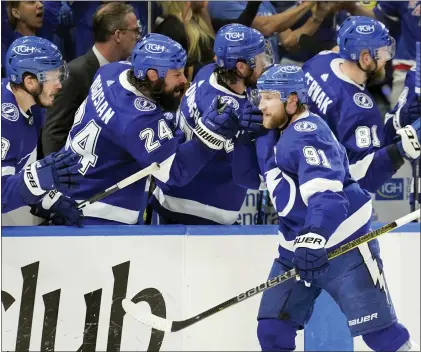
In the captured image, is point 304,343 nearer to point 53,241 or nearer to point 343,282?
point 343,282

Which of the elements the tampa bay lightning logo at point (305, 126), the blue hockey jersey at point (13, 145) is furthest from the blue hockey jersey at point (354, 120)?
the blue hockey jersey at point (13, 145)

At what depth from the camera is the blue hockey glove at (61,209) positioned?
4203 mm

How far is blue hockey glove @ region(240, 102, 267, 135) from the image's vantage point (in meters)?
3.93

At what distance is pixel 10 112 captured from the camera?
13.6 feet

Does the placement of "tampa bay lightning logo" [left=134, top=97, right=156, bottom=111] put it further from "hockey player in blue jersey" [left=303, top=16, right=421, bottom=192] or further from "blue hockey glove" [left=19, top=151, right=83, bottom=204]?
"hockey player in blue jersey" [left=303, top=16, right=421, bottom=192]

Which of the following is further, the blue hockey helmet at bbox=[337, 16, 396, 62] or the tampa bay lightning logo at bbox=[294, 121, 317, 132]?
the blue hockey helmet at bbox=[337, 16, 396, 62]

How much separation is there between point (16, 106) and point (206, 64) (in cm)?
83

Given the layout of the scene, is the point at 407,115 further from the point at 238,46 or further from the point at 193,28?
the point at 193,28

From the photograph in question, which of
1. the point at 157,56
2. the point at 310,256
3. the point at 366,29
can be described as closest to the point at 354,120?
the point at 366,29

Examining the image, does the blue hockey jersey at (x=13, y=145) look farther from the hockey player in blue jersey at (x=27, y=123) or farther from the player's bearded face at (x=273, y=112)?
the player's bearded face at (x=273, y=112)

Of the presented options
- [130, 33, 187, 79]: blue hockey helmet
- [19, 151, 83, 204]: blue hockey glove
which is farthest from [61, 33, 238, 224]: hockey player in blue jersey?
[19, 151, 83, 204]: blue hockey glove

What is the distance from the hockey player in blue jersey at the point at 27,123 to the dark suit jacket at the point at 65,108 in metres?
0.26

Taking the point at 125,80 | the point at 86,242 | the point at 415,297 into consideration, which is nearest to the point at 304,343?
the point at 415,297

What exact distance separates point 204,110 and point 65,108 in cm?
65
